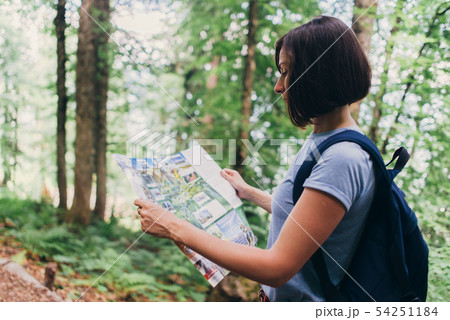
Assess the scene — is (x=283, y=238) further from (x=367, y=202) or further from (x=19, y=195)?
(x=19, y=195)

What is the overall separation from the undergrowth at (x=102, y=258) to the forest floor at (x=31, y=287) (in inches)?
2.5

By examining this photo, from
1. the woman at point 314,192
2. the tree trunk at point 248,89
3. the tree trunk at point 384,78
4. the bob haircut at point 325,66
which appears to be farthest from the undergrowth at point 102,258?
the bob haircut at point 325,66

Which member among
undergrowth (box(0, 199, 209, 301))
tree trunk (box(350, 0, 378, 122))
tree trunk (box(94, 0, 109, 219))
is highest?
tree trunk (box(350, 0, 378, 122))

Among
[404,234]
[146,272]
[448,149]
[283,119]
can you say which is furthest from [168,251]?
[404,234]

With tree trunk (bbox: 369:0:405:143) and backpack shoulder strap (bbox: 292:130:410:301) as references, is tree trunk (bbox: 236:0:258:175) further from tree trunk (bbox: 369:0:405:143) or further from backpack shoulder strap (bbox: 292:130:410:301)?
backpack shoulder strap (bbox: 292:130:410:301)

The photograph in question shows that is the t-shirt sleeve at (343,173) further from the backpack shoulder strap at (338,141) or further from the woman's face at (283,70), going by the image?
the woman's face at (283,70)

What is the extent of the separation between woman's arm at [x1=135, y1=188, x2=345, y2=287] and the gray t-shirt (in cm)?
4

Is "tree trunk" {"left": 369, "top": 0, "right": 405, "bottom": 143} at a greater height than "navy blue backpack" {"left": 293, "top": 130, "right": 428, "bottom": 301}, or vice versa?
"tree trunk" {"left": 369, "top": 0, "right": 405, "bottom": 143}

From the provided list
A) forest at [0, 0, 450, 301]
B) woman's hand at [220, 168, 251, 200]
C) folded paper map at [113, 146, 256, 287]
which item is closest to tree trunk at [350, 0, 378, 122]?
forest at [0, 0, 450, 301]

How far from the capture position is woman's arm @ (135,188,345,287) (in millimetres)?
749

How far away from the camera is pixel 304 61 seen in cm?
90

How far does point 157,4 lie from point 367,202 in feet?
15.6

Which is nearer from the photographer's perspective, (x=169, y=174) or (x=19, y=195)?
(x=169, y=174)
